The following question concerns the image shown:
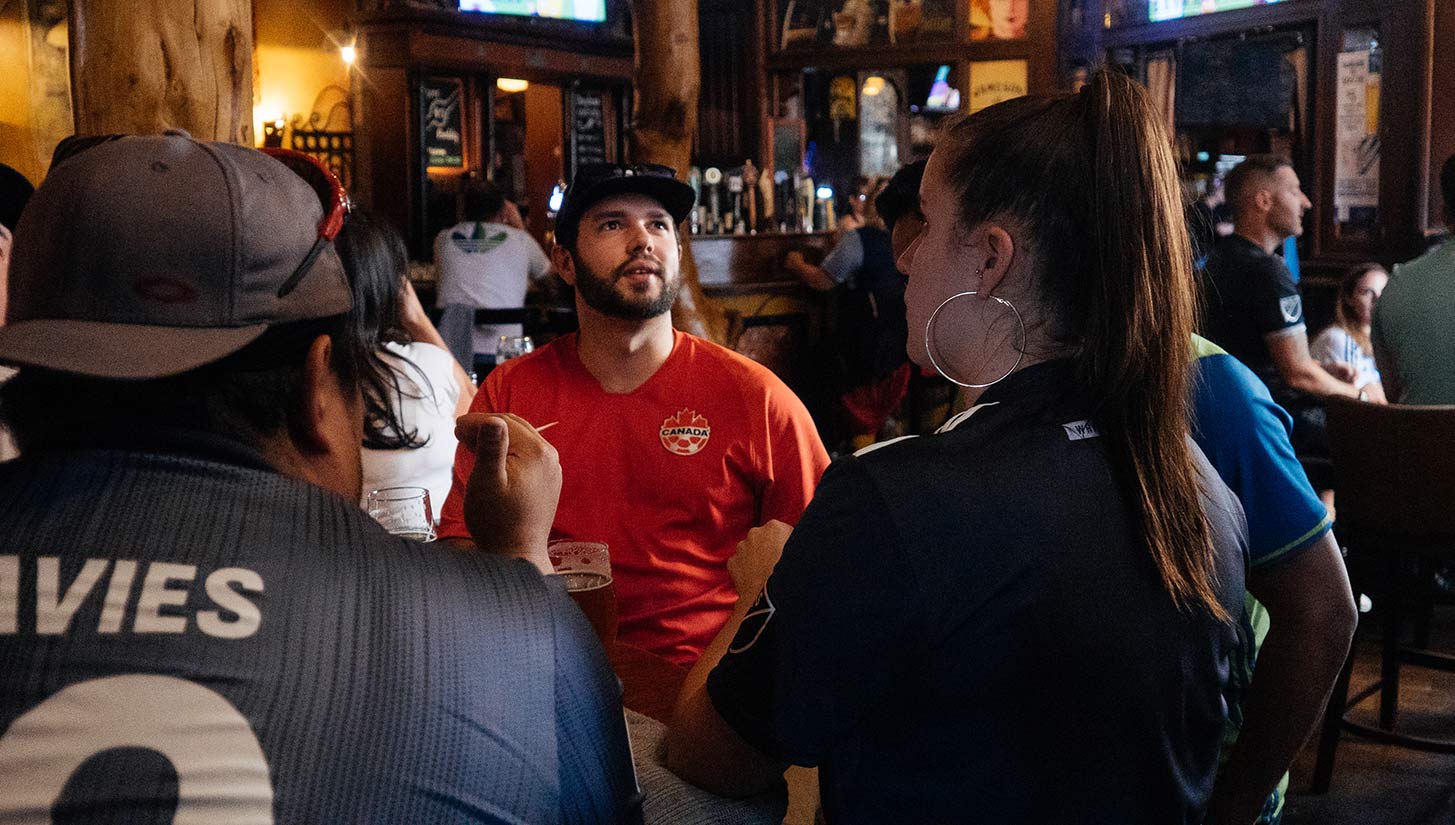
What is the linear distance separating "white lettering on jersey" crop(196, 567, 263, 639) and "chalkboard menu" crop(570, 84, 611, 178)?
11.1 meters

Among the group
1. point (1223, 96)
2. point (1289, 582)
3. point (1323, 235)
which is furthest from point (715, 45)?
point (1289, 582)

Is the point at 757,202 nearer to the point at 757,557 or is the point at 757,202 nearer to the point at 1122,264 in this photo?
the point at 757,557

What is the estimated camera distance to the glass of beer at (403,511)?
174 centimetres

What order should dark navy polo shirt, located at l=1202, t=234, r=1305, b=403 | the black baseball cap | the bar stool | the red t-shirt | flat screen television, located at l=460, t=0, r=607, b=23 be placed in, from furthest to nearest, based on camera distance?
flat screen television, located at l=460, t=0, r=607, b=23 → dark navy polo shirt, located at l=1202, t=234, r=1305, b=403 → the bar stool → the black baseball cap → the red t-shirt

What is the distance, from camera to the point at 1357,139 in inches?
297

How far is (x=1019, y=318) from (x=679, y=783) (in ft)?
1.87

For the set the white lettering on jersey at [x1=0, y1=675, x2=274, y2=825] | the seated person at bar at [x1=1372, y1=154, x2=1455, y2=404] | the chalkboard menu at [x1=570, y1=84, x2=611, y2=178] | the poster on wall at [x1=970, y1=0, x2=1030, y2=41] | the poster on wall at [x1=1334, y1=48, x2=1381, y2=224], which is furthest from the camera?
the chalkboard menu at [x1=570, y1=84, x2=611, y2=178]

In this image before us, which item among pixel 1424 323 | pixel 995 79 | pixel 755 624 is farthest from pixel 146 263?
pixel 995 79

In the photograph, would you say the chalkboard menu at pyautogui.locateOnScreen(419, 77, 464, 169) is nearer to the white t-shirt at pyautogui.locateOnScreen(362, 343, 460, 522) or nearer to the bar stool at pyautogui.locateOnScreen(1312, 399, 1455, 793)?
the white t-shirt at pyautogui.locateOnScreen(362, 343, 460, 522)

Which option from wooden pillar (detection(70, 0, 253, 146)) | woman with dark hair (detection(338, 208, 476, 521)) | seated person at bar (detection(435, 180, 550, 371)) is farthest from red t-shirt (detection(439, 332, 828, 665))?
seated person at bar (detection(435, 180, 550, 371))

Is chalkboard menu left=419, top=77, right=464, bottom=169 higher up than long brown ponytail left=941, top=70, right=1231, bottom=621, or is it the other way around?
chalkboard menu left=419, top=77, right=464, bottom=169

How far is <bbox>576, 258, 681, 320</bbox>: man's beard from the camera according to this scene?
250 centimetres

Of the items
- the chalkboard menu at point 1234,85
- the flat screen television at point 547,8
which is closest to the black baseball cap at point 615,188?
the chalkboard menu at point 1234,85

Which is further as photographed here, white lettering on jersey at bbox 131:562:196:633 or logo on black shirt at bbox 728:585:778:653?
logo on black shirt at bbox 728:585:778:653
